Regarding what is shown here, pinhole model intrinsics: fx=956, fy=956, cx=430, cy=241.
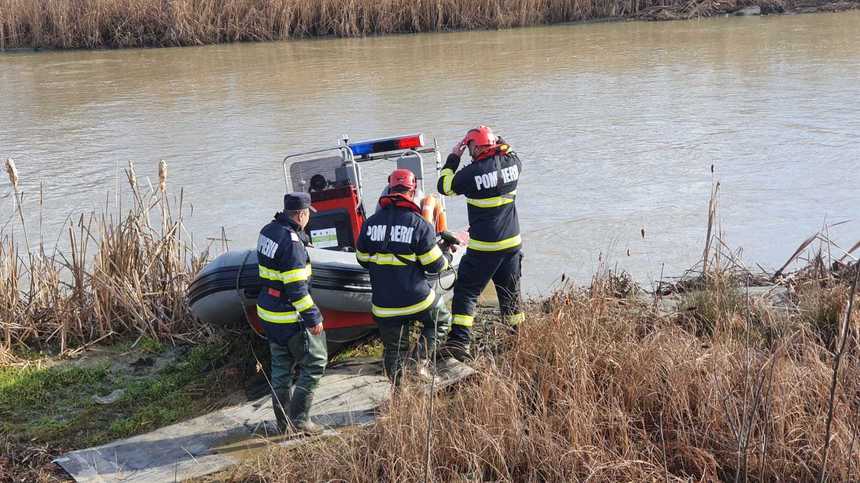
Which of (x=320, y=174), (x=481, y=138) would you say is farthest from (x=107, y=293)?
(x=481, y=138)

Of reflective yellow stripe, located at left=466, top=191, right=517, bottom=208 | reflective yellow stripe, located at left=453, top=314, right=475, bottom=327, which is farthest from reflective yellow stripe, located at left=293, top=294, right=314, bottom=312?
reflective yellow stripe, located at left=466, top=191, right=517, bottom=208

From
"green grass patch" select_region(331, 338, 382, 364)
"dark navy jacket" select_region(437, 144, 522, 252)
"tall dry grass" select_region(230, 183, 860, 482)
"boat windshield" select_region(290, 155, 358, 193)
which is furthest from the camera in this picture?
"boat windshield" select_region(290, 155, 358, 193)

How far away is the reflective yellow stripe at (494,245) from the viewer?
514 cm

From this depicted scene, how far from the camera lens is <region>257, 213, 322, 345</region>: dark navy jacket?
14.1 ft

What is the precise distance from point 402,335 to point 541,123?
669cm

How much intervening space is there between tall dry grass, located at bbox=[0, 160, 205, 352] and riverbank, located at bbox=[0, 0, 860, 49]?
14364 millimetres

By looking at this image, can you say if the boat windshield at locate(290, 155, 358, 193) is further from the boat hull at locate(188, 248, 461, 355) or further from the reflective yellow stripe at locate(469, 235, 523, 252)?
the reflective yellow stripe at locate(469, 235, 523, 252)

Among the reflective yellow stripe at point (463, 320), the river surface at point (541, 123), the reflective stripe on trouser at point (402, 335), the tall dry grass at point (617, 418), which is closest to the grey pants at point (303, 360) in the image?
the reflective stripe on trouser at point (402, 335)

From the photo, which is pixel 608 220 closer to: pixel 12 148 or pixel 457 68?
pixel 12 148

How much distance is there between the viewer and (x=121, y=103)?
13.7 meters

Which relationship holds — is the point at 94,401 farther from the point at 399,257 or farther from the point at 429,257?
the point at 429,257

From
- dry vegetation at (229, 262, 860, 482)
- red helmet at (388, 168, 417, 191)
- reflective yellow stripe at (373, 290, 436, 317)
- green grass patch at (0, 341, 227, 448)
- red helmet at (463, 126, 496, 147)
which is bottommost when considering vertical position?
green grass patch at (0, 341, 227, 448)

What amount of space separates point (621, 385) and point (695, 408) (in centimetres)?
33

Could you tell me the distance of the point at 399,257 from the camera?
4602mm
